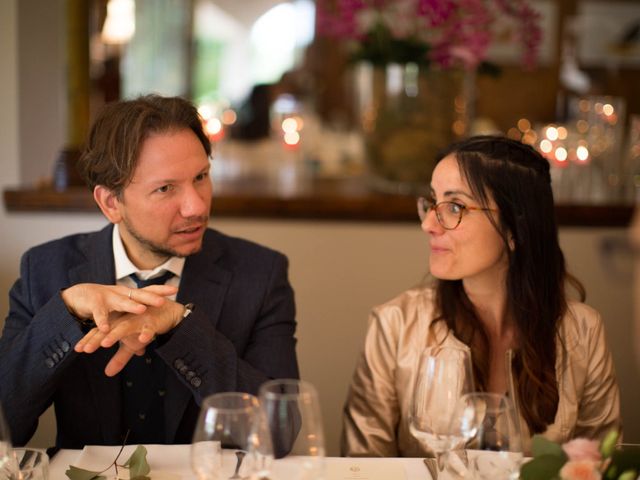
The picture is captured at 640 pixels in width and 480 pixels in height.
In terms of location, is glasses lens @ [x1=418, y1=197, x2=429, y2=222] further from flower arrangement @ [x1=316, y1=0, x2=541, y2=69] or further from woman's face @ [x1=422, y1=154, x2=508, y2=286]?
flower arrangement @ [x1=316, y1=0, x2=541, y2=69]

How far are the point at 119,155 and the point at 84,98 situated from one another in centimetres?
329

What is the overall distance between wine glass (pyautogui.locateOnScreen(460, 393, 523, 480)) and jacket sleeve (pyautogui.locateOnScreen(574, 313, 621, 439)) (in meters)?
0.88

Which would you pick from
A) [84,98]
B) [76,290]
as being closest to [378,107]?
[76,290]

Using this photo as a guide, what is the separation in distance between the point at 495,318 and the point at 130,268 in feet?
2.99

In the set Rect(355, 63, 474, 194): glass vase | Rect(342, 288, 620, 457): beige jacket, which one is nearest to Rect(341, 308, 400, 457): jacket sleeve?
Rect(342, 288, 620, 457): beige jacket

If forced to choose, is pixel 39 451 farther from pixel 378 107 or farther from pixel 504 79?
pixel 504 79

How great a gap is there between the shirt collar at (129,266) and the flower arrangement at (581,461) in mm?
1038

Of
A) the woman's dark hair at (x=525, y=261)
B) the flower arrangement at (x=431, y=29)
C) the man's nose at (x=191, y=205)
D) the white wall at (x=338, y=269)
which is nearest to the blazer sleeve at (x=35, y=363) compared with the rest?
the man's nose at (x=191, y=205)

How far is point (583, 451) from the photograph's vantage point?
1.18 metres

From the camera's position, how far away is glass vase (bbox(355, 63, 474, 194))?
3033 mm

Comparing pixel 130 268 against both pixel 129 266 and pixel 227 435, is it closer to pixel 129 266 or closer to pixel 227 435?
pixel 129 266

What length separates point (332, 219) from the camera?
2.90 meters

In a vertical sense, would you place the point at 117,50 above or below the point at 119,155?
above

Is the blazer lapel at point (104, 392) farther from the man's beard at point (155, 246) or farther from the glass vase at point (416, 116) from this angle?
the glass vase at point (416, 116)
